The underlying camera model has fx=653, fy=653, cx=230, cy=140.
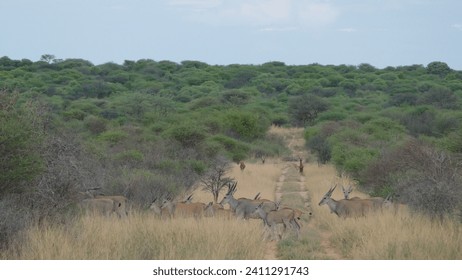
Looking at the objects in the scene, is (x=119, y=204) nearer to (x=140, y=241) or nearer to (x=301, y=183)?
(x=140, y=241)

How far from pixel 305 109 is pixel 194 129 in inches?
1107

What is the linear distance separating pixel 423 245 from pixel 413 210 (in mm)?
2972

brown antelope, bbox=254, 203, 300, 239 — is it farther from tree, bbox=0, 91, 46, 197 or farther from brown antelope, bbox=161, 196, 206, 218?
tree, bbox=0, 91, 46, 197

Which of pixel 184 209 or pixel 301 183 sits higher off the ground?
pixel 184 209

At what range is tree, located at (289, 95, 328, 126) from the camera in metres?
54.4

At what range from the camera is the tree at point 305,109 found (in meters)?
54.4

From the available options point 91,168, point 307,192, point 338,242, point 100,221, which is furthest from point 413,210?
point 307,192

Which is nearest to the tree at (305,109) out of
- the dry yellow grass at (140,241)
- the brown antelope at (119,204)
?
the brown antelope at (119,204)

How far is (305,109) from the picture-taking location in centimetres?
5425

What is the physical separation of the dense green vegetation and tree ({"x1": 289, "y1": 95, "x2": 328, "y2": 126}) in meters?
0.09

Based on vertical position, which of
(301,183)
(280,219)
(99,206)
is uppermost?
(99,206)

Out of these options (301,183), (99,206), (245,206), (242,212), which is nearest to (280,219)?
(242,212)

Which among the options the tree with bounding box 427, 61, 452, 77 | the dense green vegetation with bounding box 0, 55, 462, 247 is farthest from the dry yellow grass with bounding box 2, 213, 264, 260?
the tree with bounding box 427, 61, 452, 77

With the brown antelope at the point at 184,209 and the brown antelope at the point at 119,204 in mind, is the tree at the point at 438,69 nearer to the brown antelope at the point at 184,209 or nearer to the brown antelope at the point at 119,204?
the brown antelope at the point at 184,209
